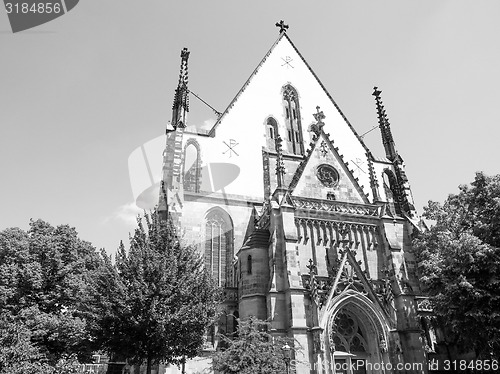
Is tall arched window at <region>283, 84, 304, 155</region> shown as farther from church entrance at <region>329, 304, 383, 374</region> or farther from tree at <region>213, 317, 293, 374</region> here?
tree at <region>213, 317, 293, 374</region>

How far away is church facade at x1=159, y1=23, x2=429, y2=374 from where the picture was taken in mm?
19141

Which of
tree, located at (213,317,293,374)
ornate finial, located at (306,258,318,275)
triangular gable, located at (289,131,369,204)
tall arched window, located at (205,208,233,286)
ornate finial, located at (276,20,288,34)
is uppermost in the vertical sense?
ornate finial, located at (276,20,288,34)

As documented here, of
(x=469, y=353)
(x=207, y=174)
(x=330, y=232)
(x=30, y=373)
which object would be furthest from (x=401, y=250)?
(x=30, y=373)

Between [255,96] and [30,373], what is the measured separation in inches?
907

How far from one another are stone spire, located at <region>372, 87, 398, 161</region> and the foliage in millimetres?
24608

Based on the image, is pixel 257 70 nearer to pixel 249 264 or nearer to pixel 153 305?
pixel 249 264

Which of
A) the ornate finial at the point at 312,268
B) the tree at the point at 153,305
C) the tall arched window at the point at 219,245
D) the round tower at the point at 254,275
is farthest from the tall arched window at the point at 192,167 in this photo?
the ornate finial at the point at 312,268

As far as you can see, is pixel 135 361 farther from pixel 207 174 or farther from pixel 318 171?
pixel 318 171

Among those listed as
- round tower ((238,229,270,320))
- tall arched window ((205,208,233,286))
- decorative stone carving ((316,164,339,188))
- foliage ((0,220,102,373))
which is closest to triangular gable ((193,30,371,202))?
decorative stone carving ((316,164,339,188))

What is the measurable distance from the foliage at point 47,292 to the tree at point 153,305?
1913 millimetres

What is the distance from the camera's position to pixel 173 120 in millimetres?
27719

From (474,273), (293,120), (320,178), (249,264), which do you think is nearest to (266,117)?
(293,120)

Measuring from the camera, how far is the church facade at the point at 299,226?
754 inches

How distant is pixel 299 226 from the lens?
843 inches
